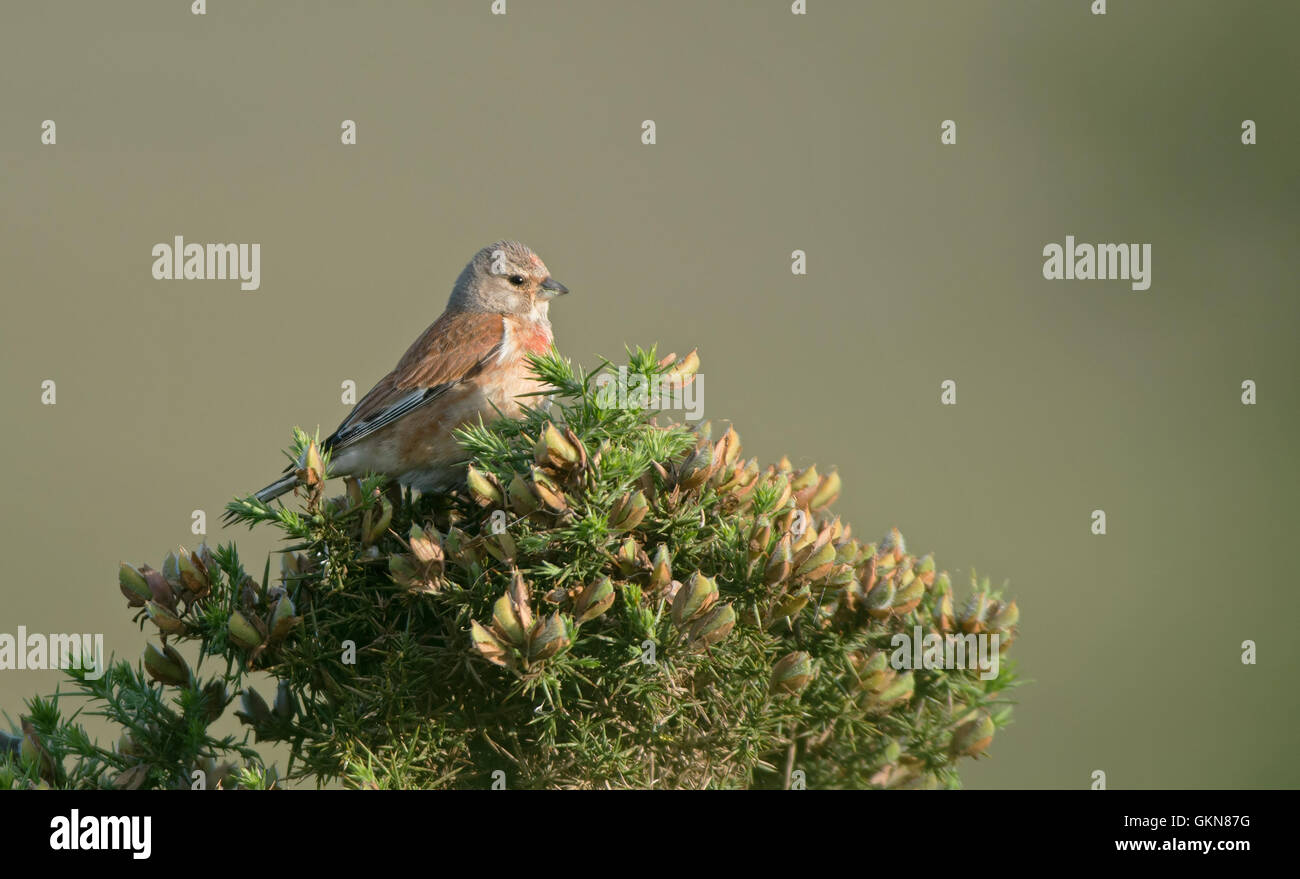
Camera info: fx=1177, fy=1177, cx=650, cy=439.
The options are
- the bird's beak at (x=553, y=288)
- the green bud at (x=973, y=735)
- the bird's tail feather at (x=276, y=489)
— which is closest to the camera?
the green bud at (x=973, y=735)

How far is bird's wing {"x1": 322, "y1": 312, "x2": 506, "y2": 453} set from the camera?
4.43 meters

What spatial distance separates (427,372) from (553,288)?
2.32ft

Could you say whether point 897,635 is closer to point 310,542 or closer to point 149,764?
point 310,542

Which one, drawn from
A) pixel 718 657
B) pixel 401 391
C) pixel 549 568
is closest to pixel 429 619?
pixel 549 568

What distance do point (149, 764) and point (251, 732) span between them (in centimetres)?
19

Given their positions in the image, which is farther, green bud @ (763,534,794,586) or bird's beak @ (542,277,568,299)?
bird's beak @ (542,277,568,299)

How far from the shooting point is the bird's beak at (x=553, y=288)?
4.95 meters

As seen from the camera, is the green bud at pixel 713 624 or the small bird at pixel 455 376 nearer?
the green bud at pixel 713 624

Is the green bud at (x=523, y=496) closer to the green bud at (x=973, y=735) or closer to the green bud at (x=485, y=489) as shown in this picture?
the green bud at (x=485, y=489)

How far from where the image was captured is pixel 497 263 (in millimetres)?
4984

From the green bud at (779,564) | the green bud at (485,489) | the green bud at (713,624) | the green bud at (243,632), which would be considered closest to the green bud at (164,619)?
the green bud at (243,632)

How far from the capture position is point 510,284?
500 centimetres

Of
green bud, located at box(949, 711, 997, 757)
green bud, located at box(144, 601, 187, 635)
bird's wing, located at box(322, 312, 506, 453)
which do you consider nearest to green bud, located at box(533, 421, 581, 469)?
green bud, located at box(144, 601, 187, 635)

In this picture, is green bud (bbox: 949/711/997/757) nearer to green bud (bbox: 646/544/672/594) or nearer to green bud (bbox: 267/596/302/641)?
green bud (bbox: 646/544/672/594)
